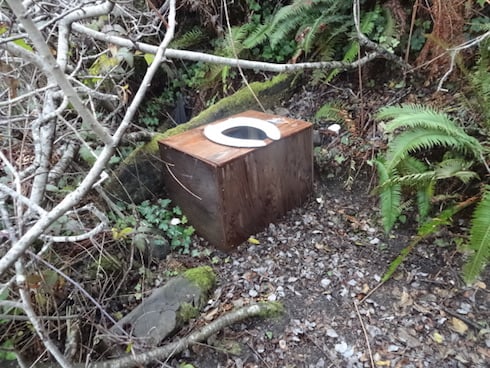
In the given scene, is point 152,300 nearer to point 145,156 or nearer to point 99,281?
point 99,281

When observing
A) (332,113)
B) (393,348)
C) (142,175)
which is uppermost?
(332,113)

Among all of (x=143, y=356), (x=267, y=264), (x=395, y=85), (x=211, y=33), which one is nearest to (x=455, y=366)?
(x=267, y=264)

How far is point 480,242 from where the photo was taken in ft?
5.88

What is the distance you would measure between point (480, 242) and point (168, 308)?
1.71 metres

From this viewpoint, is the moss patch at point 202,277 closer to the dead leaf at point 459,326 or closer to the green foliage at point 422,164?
the green foliage at point 422,164

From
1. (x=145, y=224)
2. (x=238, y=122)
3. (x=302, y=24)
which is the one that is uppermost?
(x=302, y=24)

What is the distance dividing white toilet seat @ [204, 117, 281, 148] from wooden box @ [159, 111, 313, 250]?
43mm

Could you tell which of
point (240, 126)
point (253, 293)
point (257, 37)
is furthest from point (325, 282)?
point (257, 37)

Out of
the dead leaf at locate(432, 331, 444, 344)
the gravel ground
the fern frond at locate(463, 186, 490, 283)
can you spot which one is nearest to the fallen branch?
the gravel ground

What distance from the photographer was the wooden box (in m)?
2.31

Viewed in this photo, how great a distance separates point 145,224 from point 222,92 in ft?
7.68

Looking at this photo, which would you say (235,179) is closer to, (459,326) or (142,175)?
(142,175)

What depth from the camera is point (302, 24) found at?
3436 mm

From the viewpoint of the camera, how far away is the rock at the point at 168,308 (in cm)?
194
